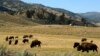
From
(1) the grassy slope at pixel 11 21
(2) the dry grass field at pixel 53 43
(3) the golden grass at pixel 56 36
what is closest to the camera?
(2) the dry grass field at pixel 53 43

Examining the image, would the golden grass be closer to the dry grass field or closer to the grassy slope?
the dry grass field

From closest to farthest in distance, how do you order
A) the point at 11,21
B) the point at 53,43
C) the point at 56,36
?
the point at 53,43
the point at 56,36
the point at 11,21

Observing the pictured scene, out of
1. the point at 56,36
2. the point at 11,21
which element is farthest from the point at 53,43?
the point at 11,21

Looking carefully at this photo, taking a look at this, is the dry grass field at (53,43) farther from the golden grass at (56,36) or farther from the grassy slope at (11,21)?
the grassy slope at (11,21)

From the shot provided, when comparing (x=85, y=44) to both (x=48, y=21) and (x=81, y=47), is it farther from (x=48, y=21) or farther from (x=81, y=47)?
(x=48, y=21)

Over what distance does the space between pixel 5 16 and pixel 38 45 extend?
118 metres

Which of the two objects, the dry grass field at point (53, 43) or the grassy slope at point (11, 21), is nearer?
the dry grass field at point (53, 43)

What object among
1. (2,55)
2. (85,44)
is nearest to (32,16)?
(85,44)

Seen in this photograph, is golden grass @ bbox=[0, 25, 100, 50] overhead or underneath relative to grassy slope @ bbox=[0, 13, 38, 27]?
overhead

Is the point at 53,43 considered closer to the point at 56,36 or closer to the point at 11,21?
the point at 56,36

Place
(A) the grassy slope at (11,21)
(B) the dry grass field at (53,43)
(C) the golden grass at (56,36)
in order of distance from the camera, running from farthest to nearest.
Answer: (A) the grassy slope at (11,21) < (C) the golden grass at (56,36) < (B) the dry grass field at (53,43)

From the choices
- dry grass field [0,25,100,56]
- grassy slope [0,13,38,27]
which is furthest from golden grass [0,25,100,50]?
grassy slope [0,13,38,27]

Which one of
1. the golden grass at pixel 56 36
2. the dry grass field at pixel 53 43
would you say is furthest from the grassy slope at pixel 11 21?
the dry grass field at pixel 53 43

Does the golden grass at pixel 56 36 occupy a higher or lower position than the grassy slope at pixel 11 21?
higher
